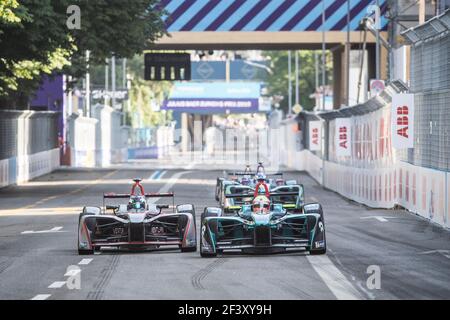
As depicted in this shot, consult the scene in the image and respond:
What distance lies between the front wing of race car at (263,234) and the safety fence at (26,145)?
105ft

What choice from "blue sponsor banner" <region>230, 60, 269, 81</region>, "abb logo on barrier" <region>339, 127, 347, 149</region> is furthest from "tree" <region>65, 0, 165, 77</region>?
"blue sponsor banner" <region>230, 60, 269, 81</region>

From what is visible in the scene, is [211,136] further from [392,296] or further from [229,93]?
[392,296]

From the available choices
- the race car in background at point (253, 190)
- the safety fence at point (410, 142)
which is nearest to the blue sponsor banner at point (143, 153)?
the safety fence at point (410, 142)

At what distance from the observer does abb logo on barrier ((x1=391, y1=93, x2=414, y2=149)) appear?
111 ft

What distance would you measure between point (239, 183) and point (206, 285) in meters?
16.9

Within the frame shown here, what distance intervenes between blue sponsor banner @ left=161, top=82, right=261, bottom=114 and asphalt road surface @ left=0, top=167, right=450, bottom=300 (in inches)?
3472

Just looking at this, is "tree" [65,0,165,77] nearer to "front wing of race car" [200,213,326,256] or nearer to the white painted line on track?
"front wing of race car" [200,213,326,256]

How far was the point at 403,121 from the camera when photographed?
33812mm

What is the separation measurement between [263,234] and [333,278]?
3688mm

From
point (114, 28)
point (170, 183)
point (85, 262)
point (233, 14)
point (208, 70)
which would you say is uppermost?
point (208, 70)

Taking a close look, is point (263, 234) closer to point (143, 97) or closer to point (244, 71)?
point (143, 97)

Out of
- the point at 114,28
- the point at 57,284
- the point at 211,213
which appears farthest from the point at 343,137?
the point at 57,284

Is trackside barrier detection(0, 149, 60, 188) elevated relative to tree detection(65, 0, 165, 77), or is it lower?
lower
